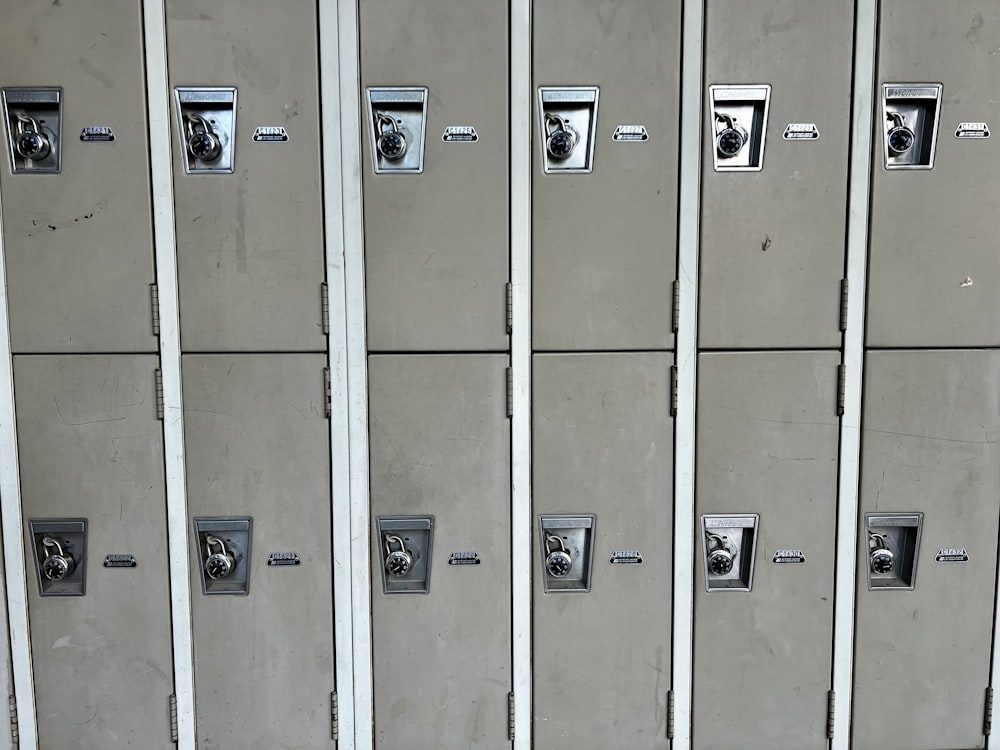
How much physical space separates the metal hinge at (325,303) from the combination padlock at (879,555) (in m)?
2.01

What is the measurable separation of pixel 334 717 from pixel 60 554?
110cm

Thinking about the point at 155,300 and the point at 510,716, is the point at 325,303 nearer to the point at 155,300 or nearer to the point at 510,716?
the point at 155,300

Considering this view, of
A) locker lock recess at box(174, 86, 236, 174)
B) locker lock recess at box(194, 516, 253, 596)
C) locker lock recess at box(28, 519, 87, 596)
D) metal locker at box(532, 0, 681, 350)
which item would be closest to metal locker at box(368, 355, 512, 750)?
metal locker at box(532, 0, 681, 350)

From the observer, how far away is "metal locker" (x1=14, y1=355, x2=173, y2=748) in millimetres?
1905

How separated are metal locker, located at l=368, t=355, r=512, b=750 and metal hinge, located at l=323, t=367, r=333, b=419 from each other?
0.13 meters

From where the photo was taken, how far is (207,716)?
198 cm

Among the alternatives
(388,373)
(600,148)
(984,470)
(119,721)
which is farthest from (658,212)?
(119,721)

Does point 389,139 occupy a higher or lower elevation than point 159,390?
higher

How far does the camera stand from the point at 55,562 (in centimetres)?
192

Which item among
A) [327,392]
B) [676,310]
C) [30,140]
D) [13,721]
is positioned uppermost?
[30,140]

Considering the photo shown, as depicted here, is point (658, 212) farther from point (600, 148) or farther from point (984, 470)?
point (984, 470)

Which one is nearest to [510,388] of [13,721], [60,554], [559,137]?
[559,137]

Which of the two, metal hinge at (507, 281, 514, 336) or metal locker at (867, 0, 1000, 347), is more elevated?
metal locker at (867, 0, 1000, 347)

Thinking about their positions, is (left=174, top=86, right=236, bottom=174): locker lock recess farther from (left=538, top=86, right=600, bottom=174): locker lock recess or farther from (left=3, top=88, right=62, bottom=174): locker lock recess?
(left=538, top=86, right=600, bottom=174): locker lock recess
